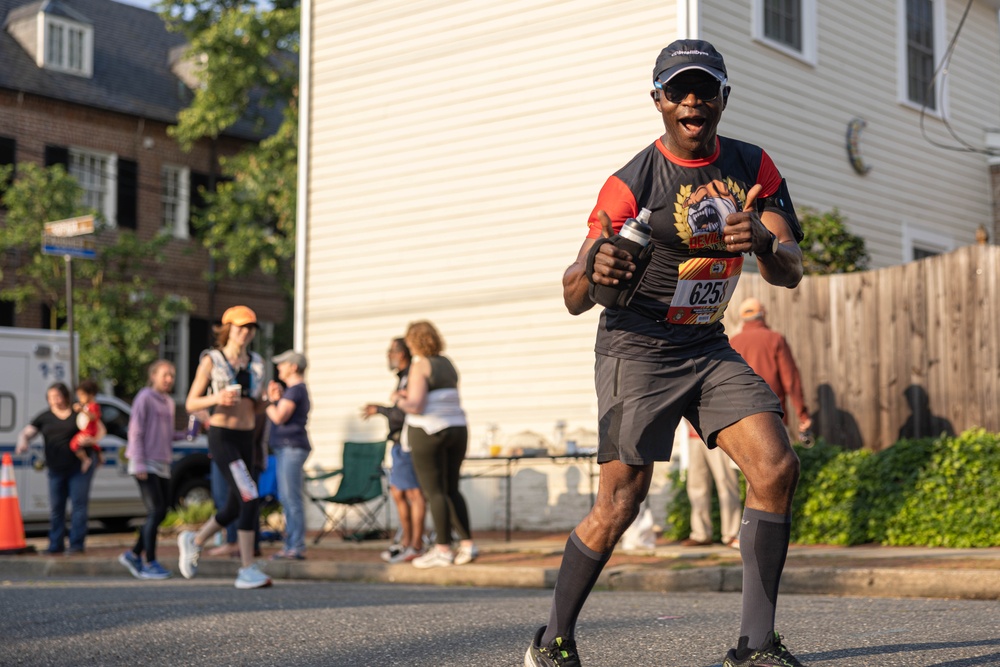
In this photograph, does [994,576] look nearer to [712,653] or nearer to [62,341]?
[712,653]

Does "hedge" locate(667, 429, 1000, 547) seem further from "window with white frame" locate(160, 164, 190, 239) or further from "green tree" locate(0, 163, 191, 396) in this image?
"window with white frame" locate(160, 164, 190, 239)

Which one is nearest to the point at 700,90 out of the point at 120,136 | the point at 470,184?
the point at 470,184

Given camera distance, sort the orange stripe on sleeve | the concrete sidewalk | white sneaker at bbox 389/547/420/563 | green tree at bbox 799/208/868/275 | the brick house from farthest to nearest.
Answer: the brick house, green tree at bbox 799/208/868/275, white sneaker at bbox 389/547/420/563, the concrete sidewalk, the orange stripe on sleeve

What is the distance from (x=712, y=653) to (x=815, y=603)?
2.40 m

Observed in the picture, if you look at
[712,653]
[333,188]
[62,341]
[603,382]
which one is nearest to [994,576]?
[712,653]

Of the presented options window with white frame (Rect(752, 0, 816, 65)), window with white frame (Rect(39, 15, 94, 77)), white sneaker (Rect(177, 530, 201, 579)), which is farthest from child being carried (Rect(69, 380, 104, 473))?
window with white frame (Rect(39, 15, 94, 77))

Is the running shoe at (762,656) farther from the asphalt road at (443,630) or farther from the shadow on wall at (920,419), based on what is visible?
the shadow on wall at (920,419)

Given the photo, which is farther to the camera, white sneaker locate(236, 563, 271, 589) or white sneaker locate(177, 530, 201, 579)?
white sneaker locate(177, 530, 201, 579)

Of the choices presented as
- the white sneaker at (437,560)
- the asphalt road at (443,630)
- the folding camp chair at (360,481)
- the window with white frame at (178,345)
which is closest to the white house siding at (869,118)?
the folding camp chair at (360,481)

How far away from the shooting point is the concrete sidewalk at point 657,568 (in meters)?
8.26

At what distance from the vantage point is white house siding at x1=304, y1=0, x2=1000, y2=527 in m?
14.8

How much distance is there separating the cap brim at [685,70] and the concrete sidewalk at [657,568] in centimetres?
462

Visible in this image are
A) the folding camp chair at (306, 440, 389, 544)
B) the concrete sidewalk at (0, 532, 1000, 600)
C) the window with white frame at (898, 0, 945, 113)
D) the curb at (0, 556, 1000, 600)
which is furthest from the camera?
the window with white frame at (898, 0, 945, 113)

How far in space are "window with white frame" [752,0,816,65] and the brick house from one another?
1633 cm
